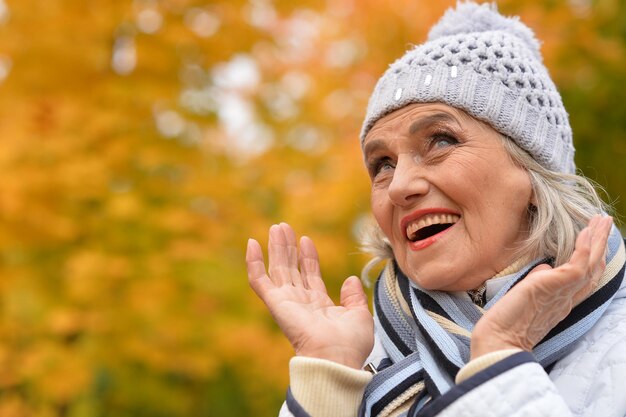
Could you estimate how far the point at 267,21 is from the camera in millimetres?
5789

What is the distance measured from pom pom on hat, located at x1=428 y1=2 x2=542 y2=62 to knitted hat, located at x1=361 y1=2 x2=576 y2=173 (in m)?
0.05

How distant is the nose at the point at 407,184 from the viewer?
174 cm

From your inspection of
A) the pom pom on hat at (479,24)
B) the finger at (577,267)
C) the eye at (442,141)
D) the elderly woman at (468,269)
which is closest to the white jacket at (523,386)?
the elderly woman at (468,269)

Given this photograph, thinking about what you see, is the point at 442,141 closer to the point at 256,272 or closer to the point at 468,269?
the point at 468,269

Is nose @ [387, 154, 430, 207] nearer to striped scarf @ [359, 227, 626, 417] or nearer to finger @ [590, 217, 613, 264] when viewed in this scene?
striped scarf @ [359, 227, 626, 417]

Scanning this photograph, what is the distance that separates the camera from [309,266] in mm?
1917

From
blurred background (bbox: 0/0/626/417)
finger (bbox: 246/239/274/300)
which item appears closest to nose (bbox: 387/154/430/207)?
finger (bbox: 246/239/274/300)

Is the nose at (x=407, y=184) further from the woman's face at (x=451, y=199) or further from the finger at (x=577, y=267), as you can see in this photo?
the finger at (x=577, y=267)

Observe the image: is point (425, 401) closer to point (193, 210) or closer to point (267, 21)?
point (193, 210)

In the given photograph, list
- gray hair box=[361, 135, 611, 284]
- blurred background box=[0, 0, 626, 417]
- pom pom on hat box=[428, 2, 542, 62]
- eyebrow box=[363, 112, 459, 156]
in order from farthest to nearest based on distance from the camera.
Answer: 1. blurred background box=[0, 0, 626, 417]
2. pom pom on hat box=[428, 2, 542, 62]
3. eyebrow box=[363, 112, 459, 156]
4. gray hair box=[361, 135, 611, 284]

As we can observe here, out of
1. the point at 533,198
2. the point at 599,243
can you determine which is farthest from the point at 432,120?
the point at 599,243

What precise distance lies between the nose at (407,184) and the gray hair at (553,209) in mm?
229

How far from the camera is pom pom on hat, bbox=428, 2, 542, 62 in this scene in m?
2.04

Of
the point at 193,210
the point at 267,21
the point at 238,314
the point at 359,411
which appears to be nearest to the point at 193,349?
the point at 238,314
